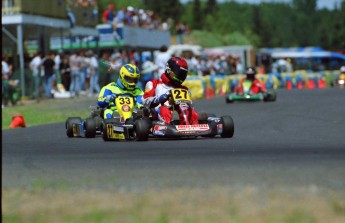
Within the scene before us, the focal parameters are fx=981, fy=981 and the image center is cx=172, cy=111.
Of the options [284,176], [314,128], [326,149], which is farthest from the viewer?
[314,128]

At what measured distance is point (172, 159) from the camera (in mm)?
9328

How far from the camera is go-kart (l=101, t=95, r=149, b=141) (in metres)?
12.8

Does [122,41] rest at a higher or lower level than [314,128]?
higher

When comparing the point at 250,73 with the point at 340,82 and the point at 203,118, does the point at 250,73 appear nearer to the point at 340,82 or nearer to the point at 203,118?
the point at 203,118

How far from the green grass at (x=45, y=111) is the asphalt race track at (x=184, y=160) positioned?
492 centimetres

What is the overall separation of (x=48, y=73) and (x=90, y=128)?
1460cm

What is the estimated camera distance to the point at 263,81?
40562 mm

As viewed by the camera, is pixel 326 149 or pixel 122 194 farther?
pixel 326 149

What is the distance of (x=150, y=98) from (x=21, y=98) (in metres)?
15.8

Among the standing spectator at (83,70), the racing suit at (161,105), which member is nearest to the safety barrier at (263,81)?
the standing spectator at (83,70)

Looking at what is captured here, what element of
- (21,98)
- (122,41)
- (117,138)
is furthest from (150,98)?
(122,41)

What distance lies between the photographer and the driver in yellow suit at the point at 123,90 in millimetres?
13805

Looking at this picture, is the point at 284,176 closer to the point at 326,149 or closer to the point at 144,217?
the point at 144,217

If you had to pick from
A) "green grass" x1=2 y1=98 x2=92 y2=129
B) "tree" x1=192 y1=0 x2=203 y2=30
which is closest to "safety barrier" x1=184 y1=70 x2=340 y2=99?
"green grass" x1=2 y1=98 x2=92 y2=129
